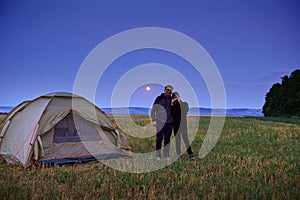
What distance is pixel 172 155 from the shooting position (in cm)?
834

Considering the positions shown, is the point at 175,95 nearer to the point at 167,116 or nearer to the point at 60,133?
the point at 167,116

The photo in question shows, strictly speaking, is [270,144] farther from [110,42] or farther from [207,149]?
[110,42]

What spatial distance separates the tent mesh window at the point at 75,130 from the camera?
788cm

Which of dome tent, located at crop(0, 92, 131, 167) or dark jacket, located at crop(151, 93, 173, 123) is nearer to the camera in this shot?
dome tent, located at crop(0, 92, 131, 167)

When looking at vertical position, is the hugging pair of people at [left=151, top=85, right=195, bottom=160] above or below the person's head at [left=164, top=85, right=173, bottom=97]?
below

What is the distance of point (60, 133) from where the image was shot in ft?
25.8

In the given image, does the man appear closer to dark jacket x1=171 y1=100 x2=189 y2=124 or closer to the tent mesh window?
dark jacket x1=171 y1=100 x2=189 y2=124

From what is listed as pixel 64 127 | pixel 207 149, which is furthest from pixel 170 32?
pixel 64 127

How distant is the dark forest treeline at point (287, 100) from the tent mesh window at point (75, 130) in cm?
5266

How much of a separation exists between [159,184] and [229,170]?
78.7 inches

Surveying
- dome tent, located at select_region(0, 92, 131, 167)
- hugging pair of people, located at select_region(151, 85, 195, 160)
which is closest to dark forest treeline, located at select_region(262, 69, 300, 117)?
hugging pair of people, located at select_region(151, 85, 195, 160)

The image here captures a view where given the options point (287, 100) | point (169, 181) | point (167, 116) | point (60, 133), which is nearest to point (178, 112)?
point (167, 116)

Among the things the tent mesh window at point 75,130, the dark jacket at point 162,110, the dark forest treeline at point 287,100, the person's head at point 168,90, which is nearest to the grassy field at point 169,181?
the tent mesh window at point 75,130

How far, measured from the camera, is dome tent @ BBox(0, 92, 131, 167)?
23.8 ft
